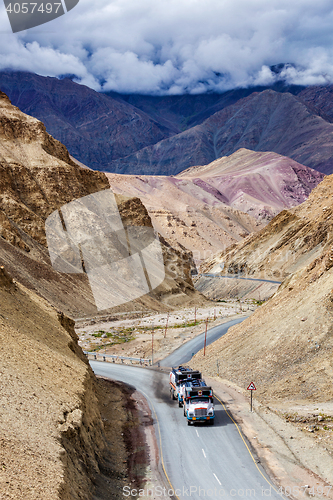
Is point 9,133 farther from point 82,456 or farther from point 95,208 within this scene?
point 82,456

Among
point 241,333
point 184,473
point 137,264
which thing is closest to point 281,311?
point 241,333

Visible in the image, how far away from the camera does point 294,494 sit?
1433cm

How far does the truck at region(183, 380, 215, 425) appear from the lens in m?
21.2

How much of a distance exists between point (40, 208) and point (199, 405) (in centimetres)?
6083

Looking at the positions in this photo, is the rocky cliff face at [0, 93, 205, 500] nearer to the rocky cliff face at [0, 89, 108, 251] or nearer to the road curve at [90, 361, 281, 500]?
the road curve at [90, 361, 281, 500]

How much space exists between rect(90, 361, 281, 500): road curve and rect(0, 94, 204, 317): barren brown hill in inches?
1524

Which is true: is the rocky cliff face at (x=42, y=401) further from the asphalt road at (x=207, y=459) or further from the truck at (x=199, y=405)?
the truck at (x=199, y=405)

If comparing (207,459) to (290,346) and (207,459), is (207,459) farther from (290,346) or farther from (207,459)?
(290,346)

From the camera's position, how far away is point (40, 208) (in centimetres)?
7644

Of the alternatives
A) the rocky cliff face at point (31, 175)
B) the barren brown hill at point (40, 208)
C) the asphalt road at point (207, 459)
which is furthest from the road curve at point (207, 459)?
the rocky cliff face at point (31, 175)

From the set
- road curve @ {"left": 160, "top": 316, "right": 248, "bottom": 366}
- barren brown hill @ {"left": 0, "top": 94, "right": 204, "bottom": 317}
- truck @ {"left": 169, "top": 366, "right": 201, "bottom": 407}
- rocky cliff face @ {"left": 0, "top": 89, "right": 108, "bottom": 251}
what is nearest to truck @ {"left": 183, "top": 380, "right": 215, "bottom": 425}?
truck @ {"left": 169, "top": 366, "right": 201, "bottom": 407}

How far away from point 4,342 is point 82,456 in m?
5.97

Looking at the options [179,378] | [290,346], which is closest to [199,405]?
[179,378]

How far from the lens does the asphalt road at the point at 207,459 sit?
1482 centimetres
